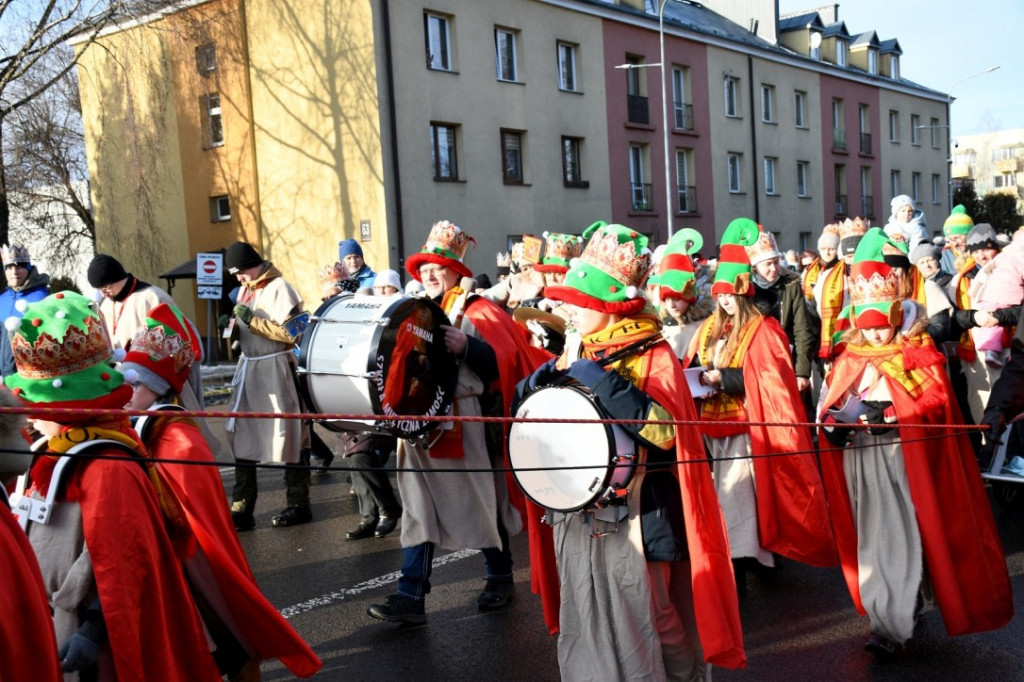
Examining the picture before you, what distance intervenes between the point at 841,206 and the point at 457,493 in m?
38.0

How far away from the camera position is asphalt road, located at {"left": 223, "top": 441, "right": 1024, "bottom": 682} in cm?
466

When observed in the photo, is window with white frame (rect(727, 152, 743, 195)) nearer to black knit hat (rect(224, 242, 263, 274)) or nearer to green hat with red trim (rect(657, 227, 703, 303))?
black knit hat (rect(224, 242, 263, 274))

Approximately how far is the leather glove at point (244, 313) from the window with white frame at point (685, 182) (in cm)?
2553

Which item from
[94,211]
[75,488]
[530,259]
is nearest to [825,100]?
[94,211]

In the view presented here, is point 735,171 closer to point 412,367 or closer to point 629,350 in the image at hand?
A: point 412,367

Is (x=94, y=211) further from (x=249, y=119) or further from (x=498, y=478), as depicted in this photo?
(x=498, y=478)

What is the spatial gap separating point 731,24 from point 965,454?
36583mm

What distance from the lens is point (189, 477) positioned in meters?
3.56

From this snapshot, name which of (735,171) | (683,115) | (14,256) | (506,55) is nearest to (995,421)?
(14,256)

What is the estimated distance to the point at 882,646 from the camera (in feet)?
15.4

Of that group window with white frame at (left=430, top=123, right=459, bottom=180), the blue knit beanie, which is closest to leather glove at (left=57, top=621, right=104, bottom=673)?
the blue knit beanie

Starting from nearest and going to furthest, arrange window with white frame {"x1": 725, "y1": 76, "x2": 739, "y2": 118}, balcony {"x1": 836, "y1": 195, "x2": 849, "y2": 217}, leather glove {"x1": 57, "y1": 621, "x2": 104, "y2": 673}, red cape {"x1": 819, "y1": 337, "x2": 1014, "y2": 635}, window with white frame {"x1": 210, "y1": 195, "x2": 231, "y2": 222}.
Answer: leather glove {"x1": 57, "y1": 621, "x2": 104, "y2": 673}
red cape {"x1": 819, "y1": 337, "x2": 1014, "y2": 635}
window with white frame {"x1": 210, "y1": 195, "x2": 231, "y2": 222}
window with white frame {"x1": 725, "y1": 76, "x2": 739, "y2": 118}
balcony {"x1": 836, "y1": 195, "x2": 849, "y2": 217}

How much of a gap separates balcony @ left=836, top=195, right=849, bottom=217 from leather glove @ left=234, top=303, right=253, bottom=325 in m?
35.9

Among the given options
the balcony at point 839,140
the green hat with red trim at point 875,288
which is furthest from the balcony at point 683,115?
the green hat with red trim at point 875,288
